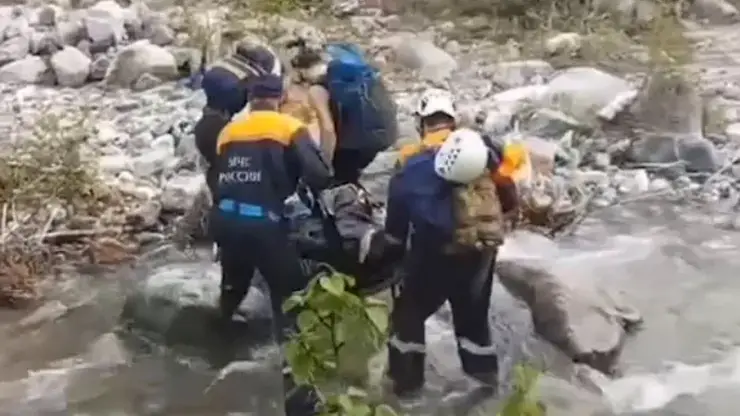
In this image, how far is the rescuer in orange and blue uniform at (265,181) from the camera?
4742 mm

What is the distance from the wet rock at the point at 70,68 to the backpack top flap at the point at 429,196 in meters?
5.58

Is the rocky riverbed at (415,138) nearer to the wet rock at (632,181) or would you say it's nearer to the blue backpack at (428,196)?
the wet rock at (632,181)

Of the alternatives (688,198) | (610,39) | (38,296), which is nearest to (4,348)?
(38,296)

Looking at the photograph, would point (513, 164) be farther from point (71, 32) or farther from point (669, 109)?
point (71, 32)

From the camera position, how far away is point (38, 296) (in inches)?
246

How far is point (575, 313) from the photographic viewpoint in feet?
18.3

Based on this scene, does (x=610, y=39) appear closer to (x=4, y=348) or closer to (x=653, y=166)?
(x=653, y=166)

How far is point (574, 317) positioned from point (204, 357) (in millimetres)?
1624

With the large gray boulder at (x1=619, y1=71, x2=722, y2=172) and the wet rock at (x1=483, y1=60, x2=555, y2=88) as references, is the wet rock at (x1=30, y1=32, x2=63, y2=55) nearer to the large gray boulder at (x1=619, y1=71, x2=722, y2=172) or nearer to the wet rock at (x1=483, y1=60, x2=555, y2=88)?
the wet rock at (x1=483, y1=60, x2=555, y2=88)

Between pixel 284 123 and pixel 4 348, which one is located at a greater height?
pixel 284 123

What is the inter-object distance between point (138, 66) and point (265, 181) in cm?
512

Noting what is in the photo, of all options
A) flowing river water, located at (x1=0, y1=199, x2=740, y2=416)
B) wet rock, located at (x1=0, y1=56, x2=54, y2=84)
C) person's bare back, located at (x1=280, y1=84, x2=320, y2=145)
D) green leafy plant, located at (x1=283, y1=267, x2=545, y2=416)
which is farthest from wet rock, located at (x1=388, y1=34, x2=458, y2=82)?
green leafy plant, located at (x1=283, y1=267, x2=545, y2=416)

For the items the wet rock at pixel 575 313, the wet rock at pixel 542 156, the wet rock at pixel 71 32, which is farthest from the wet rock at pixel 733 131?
the wet rock at pixel 71 32

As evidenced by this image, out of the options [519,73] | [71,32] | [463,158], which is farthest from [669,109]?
[71,32]
